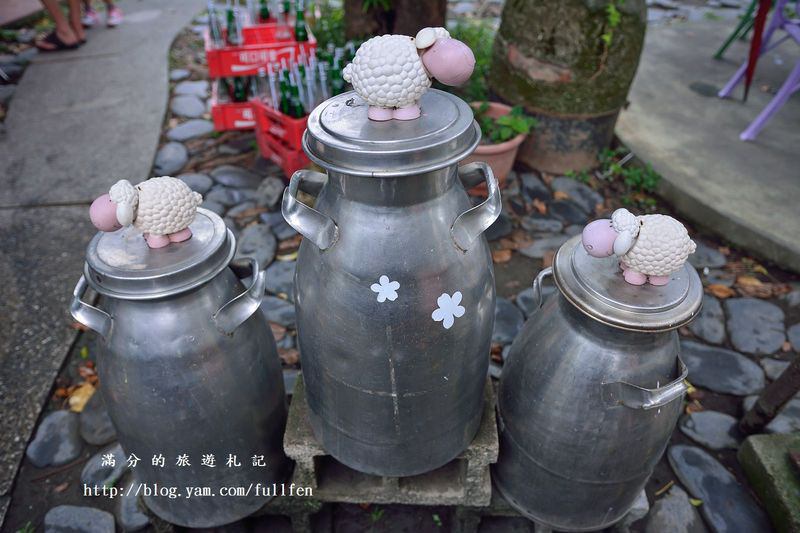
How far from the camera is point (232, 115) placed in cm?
477

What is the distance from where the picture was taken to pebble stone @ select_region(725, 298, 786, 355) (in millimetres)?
3088

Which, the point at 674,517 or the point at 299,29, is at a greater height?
the point at 299,29

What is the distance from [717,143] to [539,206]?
1.80 metres

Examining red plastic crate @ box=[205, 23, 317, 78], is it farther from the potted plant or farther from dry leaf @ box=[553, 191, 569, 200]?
dry leaf @ box=[553, 191, 569, 200]

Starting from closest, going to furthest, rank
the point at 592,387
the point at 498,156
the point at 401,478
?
1. the point at 592,387
2. the point at 401,478
3. the point at 498,156

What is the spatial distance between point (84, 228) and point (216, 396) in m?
2.67

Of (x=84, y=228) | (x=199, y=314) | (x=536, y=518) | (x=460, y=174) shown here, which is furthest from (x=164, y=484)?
(x=84, y=228)

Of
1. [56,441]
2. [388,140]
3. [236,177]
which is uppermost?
[388,140]

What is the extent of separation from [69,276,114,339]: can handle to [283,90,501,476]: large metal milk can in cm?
61

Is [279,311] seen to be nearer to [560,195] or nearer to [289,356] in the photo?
[289,356]

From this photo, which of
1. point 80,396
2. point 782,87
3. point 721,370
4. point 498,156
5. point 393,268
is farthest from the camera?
point 782,87

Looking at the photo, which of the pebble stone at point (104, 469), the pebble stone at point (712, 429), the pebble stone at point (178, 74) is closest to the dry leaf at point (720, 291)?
the pebble stone at point (712, 429)

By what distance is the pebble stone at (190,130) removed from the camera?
4.92m

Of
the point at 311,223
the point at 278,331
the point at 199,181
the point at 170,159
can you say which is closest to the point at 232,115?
the point at 170,159
